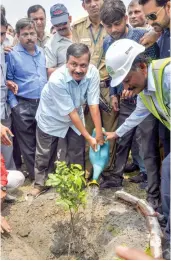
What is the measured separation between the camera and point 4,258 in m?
3.49

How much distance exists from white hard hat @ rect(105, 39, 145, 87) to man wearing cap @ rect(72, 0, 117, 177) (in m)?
1.46

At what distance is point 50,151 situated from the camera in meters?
4.85

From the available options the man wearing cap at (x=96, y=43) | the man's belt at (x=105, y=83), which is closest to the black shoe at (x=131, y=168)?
the man wearing cap at (x=96, y=43)

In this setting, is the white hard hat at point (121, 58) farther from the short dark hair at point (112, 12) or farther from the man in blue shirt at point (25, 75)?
the man in blue shirt at point (25, 75)

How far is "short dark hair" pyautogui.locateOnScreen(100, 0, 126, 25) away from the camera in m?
4.27

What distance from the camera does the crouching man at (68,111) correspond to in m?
4.32

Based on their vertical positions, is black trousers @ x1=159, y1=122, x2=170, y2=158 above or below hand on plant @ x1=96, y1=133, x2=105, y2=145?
above

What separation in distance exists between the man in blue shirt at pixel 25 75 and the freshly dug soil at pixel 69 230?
3.69 feet

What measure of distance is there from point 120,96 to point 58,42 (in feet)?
3.91

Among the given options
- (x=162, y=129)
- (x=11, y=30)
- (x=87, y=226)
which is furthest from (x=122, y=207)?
(x=11, y=30)

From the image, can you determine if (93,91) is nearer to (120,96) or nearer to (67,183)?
(120,96)

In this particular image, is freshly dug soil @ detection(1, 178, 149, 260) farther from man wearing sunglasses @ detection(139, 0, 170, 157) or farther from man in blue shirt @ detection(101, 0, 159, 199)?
man wearing sunglasses @ detection(139, 0, 170, 157)

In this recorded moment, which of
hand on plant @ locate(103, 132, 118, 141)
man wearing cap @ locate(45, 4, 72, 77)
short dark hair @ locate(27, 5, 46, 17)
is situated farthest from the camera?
short dark hair @ locate(27, 5, 46, 17)

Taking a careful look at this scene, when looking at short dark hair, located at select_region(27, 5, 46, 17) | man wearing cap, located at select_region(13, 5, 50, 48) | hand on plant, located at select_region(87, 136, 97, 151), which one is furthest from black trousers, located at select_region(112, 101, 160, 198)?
short dark hair, located at select_region(27, 5, 46, 17)
